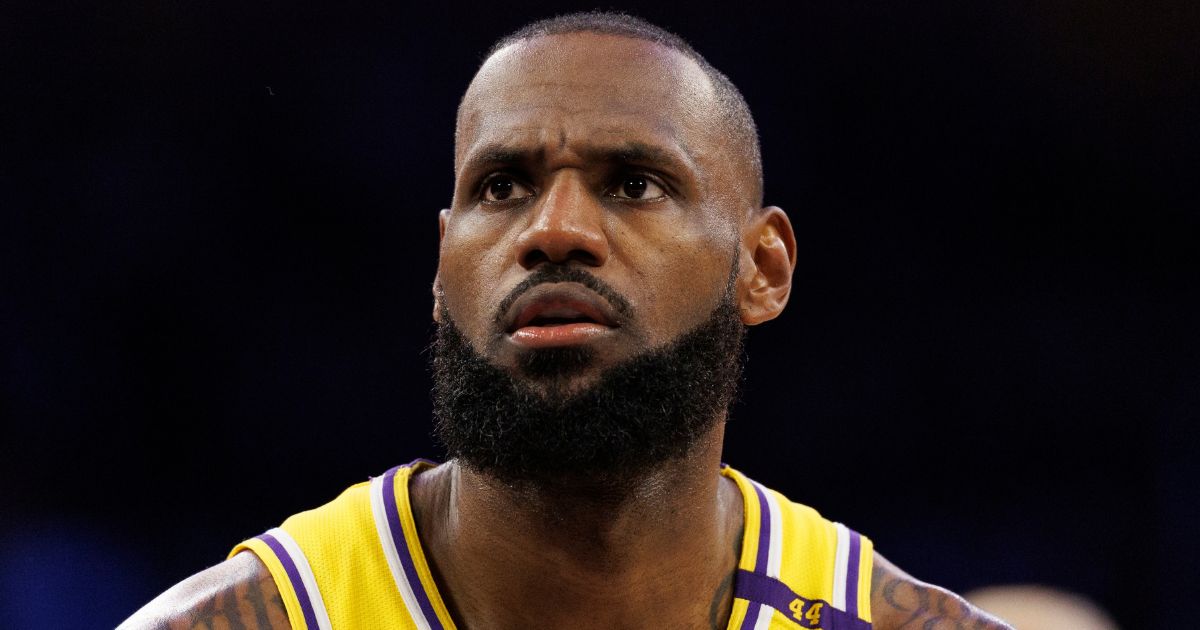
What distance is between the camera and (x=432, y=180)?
549cm

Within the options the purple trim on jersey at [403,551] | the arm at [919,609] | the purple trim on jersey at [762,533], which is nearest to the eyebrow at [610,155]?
the purple trim on jersey at [403,551]

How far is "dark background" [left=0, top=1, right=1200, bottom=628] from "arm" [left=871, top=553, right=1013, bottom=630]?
2.19 metres

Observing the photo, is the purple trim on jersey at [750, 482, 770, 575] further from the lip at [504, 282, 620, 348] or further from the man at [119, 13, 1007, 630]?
the lip at [504, 282, 620, 348]

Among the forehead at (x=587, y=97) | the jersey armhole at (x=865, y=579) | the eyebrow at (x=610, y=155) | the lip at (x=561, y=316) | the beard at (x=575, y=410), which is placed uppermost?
the forehead at (x=587, y=97)

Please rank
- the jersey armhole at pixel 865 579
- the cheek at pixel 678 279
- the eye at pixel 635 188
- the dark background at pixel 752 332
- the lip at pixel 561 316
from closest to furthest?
the lip at pixel 561 316
the cheek at pixel 678 279
the eye at pixel 635 188
the jersey armhole at pixel 865 579
the dark background at pixel 752 332

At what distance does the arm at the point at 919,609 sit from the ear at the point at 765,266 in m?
0.71

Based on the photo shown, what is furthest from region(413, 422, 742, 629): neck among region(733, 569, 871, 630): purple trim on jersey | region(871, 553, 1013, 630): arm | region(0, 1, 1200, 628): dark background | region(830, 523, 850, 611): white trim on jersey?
region(0, 1, 1200, 628): dark background

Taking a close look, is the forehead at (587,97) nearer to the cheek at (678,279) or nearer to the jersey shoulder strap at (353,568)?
the cheek at (678,279)

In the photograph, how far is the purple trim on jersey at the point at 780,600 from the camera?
9.88 feet

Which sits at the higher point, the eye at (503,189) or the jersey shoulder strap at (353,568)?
the eye at (503,189)

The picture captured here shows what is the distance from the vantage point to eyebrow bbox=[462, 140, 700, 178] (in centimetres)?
274

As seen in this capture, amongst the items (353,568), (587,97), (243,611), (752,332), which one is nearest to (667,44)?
(587,97)

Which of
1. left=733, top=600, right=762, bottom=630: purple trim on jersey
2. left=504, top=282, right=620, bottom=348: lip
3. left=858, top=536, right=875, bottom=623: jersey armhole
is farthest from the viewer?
left=858, top=536, right=875, bottom=623: jersey armhole

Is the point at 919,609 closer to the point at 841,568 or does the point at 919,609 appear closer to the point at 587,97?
the point at 841,568
